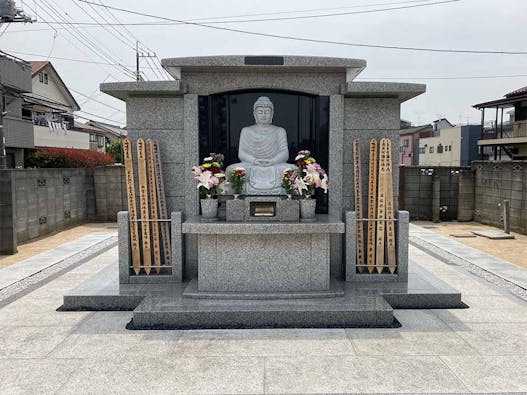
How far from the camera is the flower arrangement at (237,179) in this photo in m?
6.98

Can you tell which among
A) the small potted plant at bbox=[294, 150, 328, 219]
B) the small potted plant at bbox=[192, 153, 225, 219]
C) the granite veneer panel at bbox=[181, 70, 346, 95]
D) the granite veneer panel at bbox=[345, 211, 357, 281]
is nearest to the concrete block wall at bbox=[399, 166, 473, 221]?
the granite veneer panel at bbox=[181, 70, 346, 95]

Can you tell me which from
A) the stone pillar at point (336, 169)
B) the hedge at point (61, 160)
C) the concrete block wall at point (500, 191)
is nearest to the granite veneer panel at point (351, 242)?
the stone pillar at point (336, 169)

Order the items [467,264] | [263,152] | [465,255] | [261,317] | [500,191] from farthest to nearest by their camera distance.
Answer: [500,191] < [465,255] < [467,264] < [263,152] < [261,317]

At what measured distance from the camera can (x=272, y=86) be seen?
7.47 m

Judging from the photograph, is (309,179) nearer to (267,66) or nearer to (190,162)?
(267,66)

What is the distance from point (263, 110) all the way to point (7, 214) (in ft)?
24.9

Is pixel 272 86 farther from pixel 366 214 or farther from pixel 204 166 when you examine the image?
pixel 366 214

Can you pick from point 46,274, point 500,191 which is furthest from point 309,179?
point 500,191

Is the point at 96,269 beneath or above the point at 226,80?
beneath

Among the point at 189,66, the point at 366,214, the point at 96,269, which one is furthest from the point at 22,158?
the point at 366,214

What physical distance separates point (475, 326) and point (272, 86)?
5043mm

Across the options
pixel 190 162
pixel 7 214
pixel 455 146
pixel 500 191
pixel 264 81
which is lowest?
pixel 7 214

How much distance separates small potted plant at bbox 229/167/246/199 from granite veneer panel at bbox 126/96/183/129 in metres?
1.45

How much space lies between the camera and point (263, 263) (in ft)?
21.9
